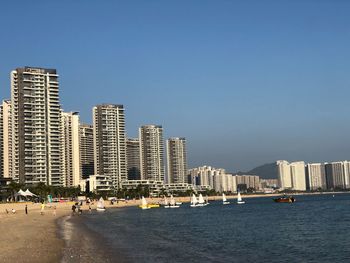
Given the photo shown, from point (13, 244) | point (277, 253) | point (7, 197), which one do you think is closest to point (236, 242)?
point (277, 253)

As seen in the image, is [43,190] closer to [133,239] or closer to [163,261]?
[133,239]

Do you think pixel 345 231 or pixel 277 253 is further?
pixel 345 231

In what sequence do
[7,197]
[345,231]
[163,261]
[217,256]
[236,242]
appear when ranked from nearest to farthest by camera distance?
[163,261], [217,256], [236,242], [345,231], [7,197]

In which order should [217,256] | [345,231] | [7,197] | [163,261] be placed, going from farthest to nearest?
[7,197], [345,231], [217,256], [163,261]

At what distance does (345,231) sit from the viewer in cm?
5766

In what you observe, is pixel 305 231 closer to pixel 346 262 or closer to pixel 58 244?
pixel 346 262

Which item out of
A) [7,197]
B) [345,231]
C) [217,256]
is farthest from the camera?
[7,197]

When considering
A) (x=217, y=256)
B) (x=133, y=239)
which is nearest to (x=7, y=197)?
(x=133, y=239)

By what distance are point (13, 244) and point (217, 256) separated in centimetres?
1769

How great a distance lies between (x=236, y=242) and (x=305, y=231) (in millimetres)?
15597

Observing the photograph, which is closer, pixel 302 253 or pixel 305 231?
pixel 302 253

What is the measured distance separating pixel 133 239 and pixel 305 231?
876 inches

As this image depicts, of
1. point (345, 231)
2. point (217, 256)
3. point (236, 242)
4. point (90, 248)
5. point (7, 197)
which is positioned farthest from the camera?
point (7, 197)

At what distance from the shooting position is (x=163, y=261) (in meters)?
33.1
